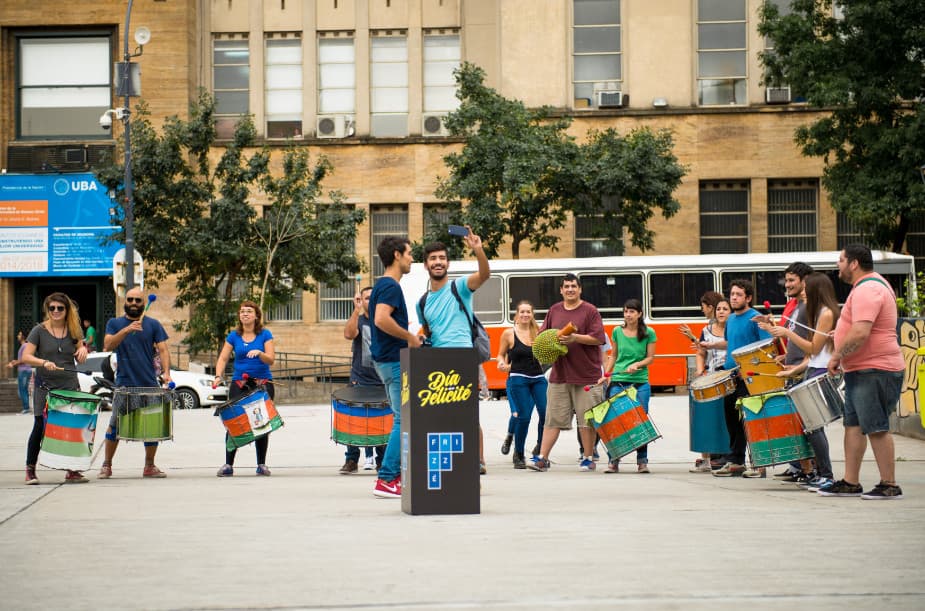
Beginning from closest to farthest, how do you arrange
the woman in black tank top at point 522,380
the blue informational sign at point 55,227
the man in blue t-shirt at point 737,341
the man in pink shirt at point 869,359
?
the man in pink shirt at point 869,359
the man in blue t-shirt at point 737,341
the woman in black tank top at point 522,380
the blue informational sign at point 55,227

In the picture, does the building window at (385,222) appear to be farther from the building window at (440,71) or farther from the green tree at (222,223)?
the green tree at (222,223)

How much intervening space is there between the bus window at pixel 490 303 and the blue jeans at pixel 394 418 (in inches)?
829

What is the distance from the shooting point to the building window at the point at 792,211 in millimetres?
40781

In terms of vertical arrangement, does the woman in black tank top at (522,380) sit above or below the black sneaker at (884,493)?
above

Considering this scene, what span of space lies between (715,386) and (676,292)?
18.7 metres

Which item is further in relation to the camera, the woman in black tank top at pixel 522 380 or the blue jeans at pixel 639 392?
the woman in black tank top at pixel 522 380

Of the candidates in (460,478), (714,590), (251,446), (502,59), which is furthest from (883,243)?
(714,590)

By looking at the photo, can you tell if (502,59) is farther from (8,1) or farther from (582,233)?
(8,1)

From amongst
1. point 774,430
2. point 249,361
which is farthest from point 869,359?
point 249,361

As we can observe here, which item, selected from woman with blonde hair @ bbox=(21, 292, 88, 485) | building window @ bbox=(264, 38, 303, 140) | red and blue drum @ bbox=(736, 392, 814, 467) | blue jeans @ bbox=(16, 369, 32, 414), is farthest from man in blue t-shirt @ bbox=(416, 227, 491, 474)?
building window @ bbox=(264, 38, 303, 140)

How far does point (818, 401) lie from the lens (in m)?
10.7

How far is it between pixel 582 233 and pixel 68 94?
→ 16.4m

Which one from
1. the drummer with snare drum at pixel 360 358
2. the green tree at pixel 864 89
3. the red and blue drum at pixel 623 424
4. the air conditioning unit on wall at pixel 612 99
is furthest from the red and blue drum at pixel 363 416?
the air conditioning unit on wall at pixel 612 99

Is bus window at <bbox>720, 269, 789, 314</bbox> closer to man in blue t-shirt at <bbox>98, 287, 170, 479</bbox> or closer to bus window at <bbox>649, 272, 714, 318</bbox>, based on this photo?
bus window at <bbox>649, 272, 714, 318</bbox>
